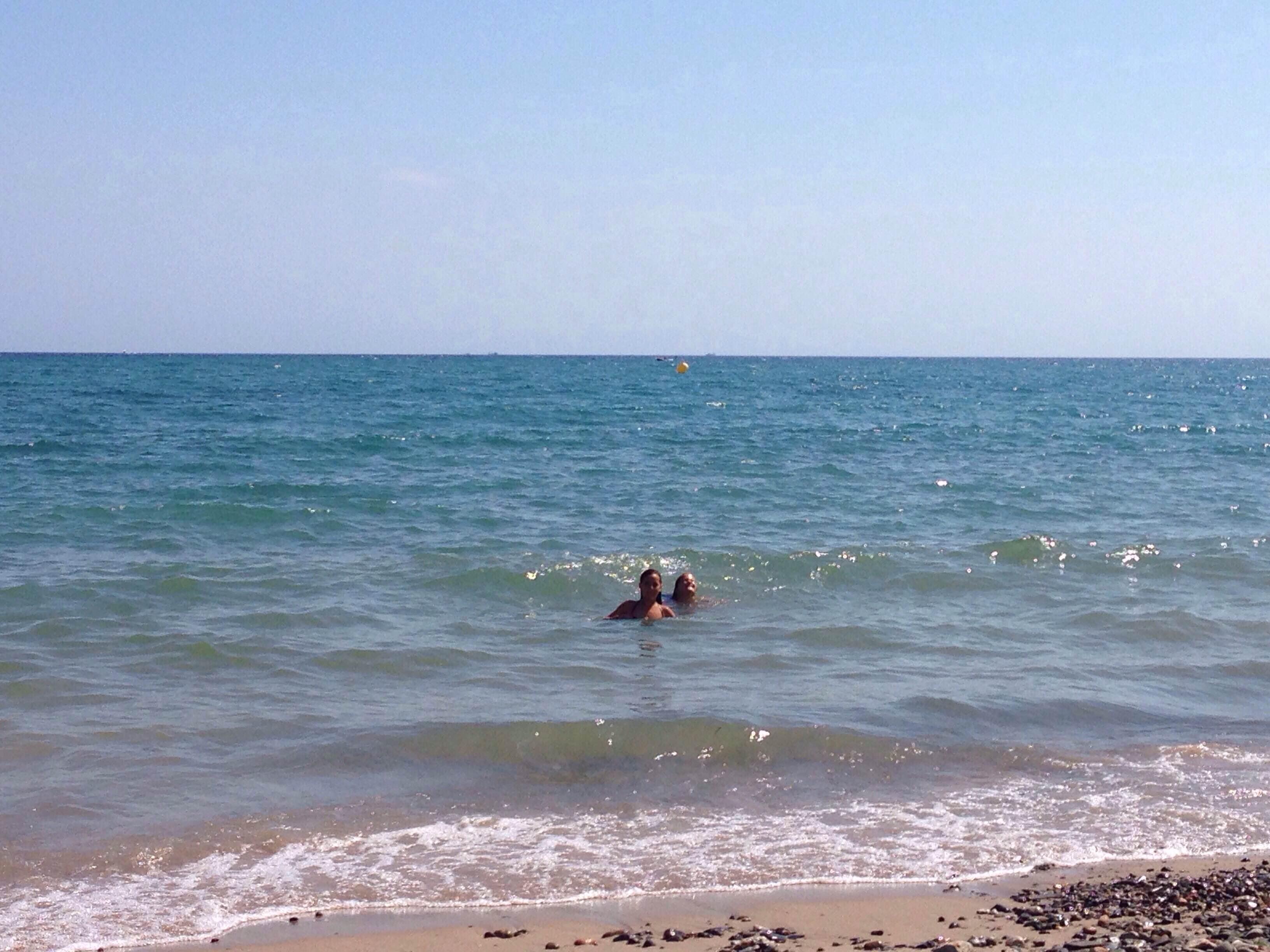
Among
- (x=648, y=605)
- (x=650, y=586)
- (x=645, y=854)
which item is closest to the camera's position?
(x=645, y=854)

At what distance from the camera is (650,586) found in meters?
11.3

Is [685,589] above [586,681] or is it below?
above

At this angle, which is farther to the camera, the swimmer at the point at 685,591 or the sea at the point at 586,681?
the swimmer at the point at 685,591

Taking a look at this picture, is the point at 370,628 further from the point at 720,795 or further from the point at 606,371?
the point at 606,371

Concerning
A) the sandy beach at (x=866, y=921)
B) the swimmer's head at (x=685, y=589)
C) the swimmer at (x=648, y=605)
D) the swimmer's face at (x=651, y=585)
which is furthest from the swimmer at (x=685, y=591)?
the sandy beach at (x=866, y=921)

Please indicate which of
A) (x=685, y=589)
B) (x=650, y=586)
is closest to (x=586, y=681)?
(x=650, y=586)

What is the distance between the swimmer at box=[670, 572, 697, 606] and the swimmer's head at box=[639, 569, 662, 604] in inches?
20.5

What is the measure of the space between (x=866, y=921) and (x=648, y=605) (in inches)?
246

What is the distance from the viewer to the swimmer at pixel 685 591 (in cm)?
1197

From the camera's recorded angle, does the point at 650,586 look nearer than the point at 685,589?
Yes

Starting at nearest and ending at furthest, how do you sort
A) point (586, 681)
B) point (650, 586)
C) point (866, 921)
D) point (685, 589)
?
point (866, 921) < point (586, 681) < point (650, 586) < point (685, 589)

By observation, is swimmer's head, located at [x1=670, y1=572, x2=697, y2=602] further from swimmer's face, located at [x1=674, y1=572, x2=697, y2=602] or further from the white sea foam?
the white sea foam

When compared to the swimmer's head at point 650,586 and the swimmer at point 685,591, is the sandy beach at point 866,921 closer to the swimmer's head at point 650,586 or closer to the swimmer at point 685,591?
the swimmer's head at point 650,586

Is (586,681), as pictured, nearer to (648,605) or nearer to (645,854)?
(648,605)
